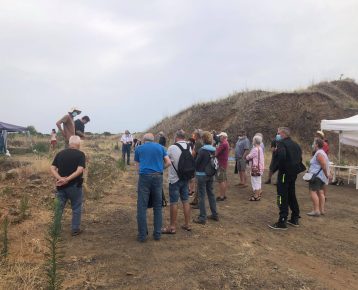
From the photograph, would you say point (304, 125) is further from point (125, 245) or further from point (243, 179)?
point (125, 245)

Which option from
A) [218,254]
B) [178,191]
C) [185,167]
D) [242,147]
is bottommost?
[218,254]

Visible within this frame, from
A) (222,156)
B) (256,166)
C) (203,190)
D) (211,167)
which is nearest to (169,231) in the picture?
(203,190)

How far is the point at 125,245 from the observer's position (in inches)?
260

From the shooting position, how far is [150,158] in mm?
6918

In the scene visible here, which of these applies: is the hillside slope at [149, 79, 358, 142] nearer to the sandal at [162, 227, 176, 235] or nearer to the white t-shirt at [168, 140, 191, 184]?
the white t-shirt at [168, 140, 191, 184]

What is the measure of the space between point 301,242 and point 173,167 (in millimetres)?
2522

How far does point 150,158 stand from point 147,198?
0.65 metres

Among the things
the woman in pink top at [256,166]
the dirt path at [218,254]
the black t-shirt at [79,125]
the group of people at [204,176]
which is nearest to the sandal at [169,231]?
the group of people at [204,176]

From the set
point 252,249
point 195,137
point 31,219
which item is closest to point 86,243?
point 31,219

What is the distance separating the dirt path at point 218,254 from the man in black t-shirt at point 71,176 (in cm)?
46

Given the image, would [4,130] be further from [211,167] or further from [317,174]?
[317,174]

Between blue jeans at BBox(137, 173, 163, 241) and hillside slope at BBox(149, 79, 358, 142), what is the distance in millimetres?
21494

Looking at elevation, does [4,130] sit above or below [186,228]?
above

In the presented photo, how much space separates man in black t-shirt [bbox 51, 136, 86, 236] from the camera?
698cm
